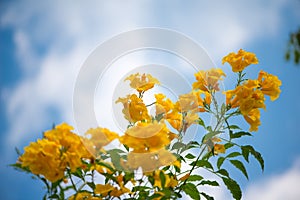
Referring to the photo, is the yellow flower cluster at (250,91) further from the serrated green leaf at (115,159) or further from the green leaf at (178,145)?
the serrated green leaf at (115,159)

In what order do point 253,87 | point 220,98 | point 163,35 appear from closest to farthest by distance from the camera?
1. point 253,87
2. point 220,98
3. point 163,35

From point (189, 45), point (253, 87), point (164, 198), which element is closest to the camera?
point (164, 198)

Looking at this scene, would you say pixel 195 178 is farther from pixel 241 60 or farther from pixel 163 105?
pixel 241 60

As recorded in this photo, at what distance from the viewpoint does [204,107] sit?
214 centimetres

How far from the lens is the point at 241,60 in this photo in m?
2.15

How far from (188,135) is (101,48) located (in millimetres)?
1071

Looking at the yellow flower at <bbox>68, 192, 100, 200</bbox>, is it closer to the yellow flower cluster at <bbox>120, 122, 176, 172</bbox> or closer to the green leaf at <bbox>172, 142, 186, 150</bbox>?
the yellow flower cluster at <bbox>120, 122, 176, 172</bbox>

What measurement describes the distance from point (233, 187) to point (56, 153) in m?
1.11

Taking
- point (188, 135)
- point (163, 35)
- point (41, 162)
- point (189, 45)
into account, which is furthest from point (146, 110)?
point (163, 35)

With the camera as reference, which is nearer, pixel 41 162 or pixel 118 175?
pixel 41 162

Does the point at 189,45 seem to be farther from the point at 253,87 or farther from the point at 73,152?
the point at 73,152

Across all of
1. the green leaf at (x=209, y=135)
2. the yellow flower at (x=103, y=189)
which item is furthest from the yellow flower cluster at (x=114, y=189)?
the green leaf at (x=209, y=135)

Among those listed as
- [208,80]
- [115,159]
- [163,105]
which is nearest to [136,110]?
[163,105]

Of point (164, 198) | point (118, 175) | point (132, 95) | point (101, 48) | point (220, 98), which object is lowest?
point (164, 198)
